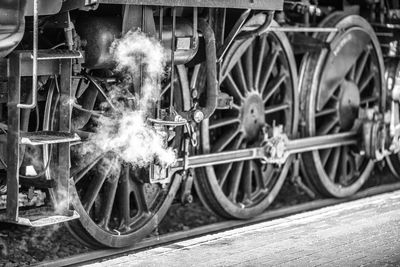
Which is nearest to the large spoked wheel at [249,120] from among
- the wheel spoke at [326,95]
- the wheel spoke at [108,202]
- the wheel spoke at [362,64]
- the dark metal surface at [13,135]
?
the wheel spoke at [326,95]

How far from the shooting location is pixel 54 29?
5824mm

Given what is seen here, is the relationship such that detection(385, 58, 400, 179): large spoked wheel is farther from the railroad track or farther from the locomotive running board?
the locomotive running board

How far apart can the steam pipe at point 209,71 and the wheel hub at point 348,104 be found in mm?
2591

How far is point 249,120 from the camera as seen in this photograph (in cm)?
757

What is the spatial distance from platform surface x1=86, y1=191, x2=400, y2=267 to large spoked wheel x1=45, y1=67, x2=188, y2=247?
0.80 metres

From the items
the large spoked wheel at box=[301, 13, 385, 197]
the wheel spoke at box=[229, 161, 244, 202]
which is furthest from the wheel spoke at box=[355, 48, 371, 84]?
the wheel spoke at box=[229, 161, 244, 202]

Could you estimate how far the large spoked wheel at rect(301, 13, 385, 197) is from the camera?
8273mm

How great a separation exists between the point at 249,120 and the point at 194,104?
1268mm

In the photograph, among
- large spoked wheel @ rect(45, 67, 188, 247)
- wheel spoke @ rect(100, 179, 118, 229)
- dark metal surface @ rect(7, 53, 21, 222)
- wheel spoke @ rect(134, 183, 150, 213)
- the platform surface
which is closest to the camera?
dark metal surface @ rect(7, 53, 21, 222)

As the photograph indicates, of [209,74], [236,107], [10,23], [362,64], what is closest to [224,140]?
[236,107]

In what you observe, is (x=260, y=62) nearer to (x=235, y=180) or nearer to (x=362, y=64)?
(x=235, y=180)

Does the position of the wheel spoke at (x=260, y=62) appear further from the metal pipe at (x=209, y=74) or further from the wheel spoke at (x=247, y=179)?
the metal pipe at (x=209, y=74)

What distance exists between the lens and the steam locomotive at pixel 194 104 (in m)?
5.30

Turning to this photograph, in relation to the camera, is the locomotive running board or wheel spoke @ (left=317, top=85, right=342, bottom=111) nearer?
the locomotive running board
